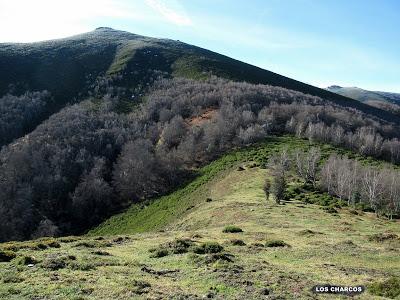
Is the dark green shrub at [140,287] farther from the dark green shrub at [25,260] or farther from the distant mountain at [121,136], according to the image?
the distant mountain at [121,136]

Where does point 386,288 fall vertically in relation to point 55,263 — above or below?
above

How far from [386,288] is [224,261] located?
870cm

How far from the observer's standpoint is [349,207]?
198ft

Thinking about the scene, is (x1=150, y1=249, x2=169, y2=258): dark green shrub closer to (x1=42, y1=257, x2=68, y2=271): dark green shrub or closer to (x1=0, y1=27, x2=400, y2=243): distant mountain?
(x1=42, y1=257, x2=68, y2=271): dark green shrub

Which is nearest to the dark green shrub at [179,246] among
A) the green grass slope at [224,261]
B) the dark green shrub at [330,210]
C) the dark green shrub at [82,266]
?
the green grass slope at [224,261]

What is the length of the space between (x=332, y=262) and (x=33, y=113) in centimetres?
14756

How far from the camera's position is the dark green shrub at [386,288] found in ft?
67.1

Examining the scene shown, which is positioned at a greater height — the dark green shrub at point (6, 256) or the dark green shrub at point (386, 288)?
the dark green shrub at point (386, 288)

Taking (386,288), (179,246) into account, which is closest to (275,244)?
(179,246)

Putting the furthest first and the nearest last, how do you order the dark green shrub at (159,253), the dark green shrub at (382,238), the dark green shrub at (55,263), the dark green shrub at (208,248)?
the dark green shrub at (382,238), the dark green shrub at (208,248), the dark green shrub at (159,253), the dark green shrub at (55,263)

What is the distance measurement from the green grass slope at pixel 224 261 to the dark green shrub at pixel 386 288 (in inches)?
1.8

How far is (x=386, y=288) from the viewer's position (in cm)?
2084

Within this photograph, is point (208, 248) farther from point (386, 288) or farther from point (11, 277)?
point (11, 277)

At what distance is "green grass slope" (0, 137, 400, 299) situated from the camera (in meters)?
20.1
